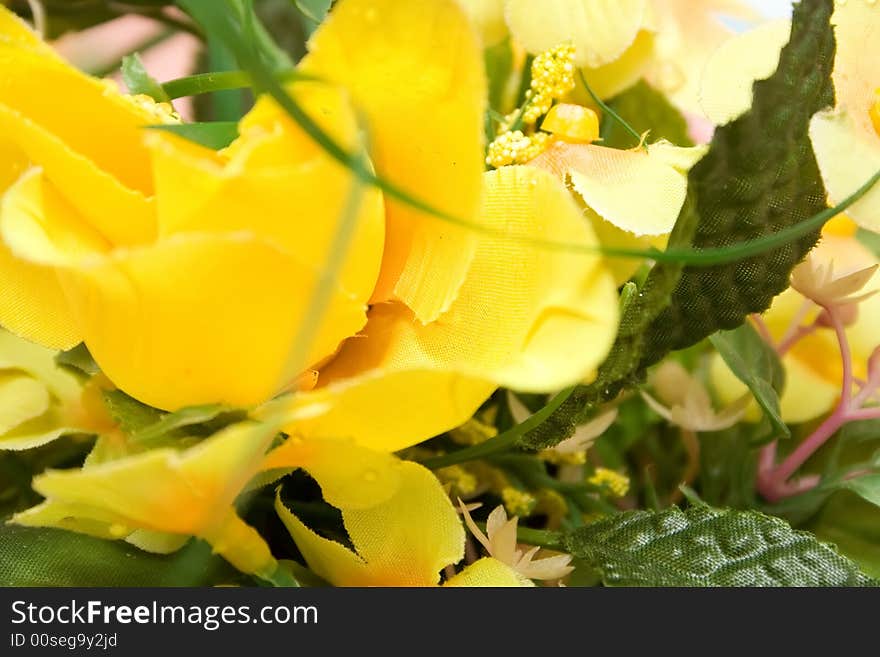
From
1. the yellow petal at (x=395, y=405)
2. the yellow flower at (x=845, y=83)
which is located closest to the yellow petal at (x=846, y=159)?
the yellow flower at (x=845, y=83)

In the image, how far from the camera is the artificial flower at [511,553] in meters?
0.21

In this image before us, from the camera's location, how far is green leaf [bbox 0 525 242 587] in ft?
0.67

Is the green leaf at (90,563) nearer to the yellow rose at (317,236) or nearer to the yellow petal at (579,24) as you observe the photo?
the yellow rose at (317,236)

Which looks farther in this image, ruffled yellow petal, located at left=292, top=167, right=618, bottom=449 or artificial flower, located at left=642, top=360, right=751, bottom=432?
artificial flower, located at left=642, top=360, right=751, bottom=432

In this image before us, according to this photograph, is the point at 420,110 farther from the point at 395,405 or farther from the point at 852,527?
the point at 852,527

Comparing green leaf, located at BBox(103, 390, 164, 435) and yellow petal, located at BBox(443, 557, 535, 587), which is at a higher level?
green leaf, located at BBox(103, 390, 164, 435)

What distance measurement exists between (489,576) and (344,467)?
42 millimetres

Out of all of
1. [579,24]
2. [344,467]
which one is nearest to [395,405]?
[344,467]

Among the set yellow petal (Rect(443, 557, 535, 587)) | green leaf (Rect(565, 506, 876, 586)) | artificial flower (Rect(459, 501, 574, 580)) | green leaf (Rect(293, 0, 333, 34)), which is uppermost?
green leaf (Rect(293, 0, 333, 34))

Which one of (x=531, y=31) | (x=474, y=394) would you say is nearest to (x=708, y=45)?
(x=531, y=31)

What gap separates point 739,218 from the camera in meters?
0.20

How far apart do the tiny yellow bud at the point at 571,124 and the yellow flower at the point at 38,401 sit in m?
0.13

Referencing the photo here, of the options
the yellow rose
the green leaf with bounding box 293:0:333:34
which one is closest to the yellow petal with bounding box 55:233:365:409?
the yellow rose

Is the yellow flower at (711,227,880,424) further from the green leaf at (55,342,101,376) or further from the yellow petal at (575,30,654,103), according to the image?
the green leaf at (55,342,101,376)
